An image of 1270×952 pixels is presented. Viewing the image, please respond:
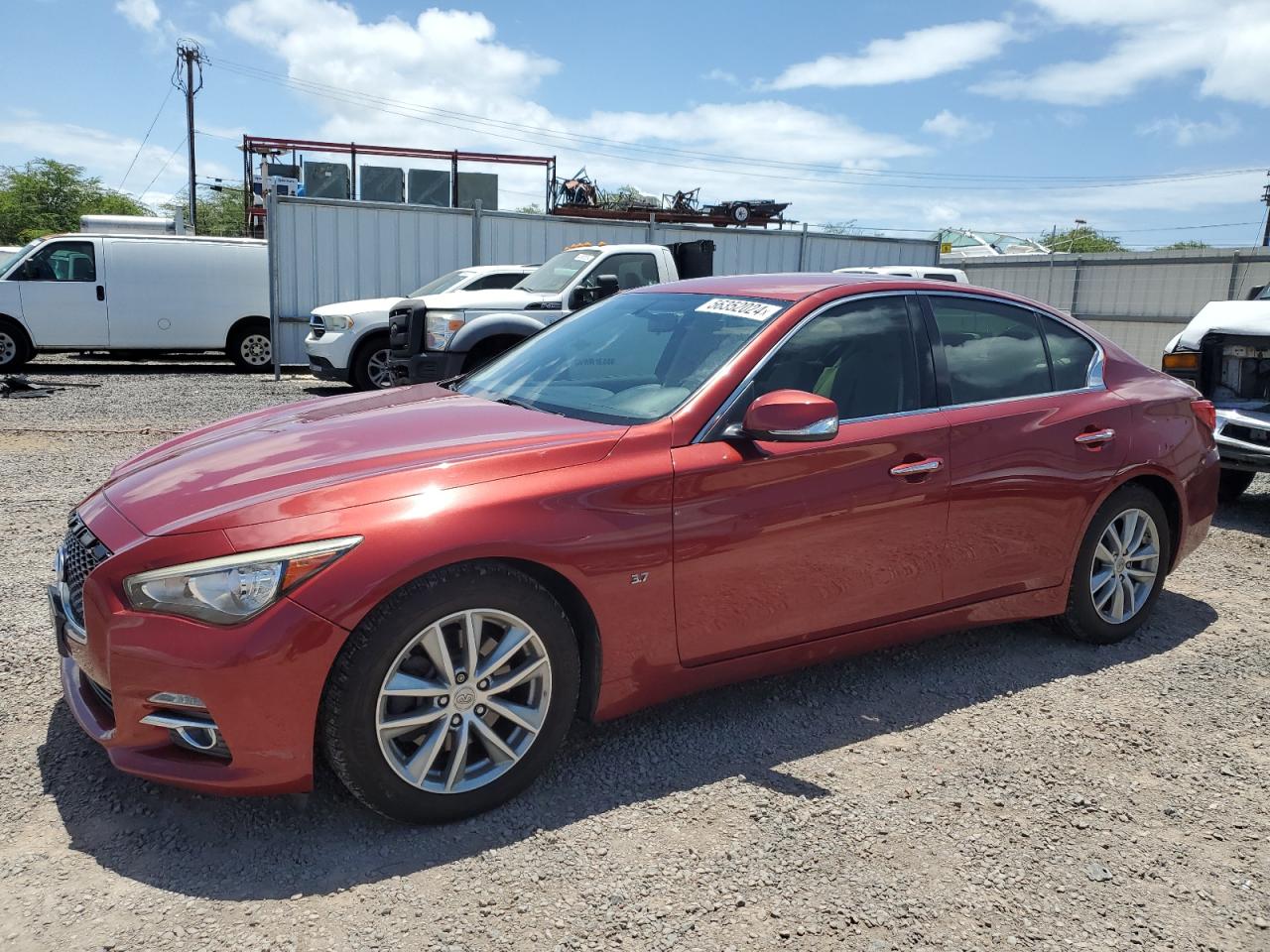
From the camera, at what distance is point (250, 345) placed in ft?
51.9

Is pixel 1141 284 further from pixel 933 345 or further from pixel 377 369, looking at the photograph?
pixel 933 345

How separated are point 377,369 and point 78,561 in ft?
33.8

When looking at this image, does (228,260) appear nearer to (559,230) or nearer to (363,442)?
(559,230)

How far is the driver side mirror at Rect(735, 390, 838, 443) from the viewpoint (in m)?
3.02

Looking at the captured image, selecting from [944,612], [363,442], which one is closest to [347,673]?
[363,442]

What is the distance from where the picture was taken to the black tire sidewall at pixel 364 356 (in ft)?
41.1

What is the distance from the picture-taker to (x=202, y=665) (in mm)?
2408

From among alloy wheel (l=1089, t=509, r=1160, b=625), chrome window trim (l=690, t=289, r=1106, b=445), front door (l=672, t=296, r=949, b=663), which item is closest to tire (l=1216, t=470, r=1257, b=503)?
alloy wheel (l=1089, t=509, r=1160, b=625)

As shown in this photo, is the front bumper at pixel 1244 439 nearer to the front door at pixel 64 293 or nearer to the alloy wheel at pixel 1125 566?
the alloy wheel at pixel 1125 566

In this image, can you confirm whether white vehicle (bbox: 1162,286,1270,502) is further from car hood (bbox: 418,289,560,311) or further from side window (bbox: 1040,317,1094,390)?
car hood (bbox: 418,289,560,311)

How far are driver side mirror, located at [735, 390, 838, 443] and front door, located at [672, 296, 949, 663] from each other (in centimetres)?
11

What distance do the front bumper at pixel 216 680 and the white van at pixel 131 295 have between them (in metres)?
14.1

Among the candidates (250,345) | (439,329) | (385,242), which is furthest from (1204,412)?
(250,345)

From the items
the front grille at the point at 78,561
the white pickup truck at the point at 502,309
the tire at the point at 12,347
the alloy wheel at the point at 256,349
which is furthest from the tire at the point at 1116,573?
the tire at the point at 12,347
